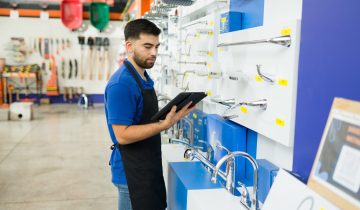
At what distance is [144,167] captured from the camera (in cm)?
185

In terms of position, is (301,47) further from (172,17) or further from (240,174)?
(172,17)

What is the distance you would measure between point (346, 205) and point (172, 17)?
294cm

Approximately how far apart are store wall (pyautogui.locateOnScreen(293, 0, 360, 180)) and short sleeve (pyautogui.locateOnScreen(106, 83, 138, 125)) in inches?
31.1

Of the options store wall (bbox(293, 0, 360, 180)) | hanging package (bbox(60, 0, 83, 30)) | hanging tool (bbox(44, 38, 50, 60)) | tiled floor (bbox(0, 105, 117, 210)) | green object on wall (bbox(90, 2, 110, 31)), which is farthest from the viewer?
hanging tool (bbox(44, 38, 50, 60))

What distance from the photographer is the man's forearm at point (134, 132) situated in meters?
1.71

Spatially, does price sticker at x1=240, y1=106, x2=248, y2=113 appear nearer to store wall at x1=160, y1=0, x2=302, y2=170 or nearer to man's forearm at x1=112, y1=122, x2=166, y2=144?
store wall at x1=160, y1=0, x2=302, y2=170

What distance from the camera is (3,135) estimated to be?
638 cm

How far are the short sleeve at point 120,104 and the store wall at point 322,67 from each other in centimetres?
79

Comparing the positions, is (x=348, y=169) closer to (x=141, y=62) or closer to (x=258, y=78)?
(x=258, y=78)

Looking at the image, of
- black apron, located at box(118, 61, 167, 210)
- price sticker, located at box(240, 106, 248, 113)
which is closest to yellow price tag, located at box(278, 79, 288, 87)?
price sticker, located at box(240, 106, 248, 113)

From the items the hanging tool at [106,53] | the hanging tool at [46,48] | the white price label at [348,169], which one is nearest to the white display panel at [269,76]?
the white price label at [348,169]

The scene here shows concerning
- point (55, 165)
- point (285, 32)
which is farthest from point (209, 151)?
point (55, 165)

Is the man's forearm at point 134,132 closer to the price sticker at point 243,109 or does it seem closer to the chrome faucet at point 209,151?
the price sticker at point 243,109

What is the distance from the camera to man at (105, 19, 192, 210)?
1708 millimetres
